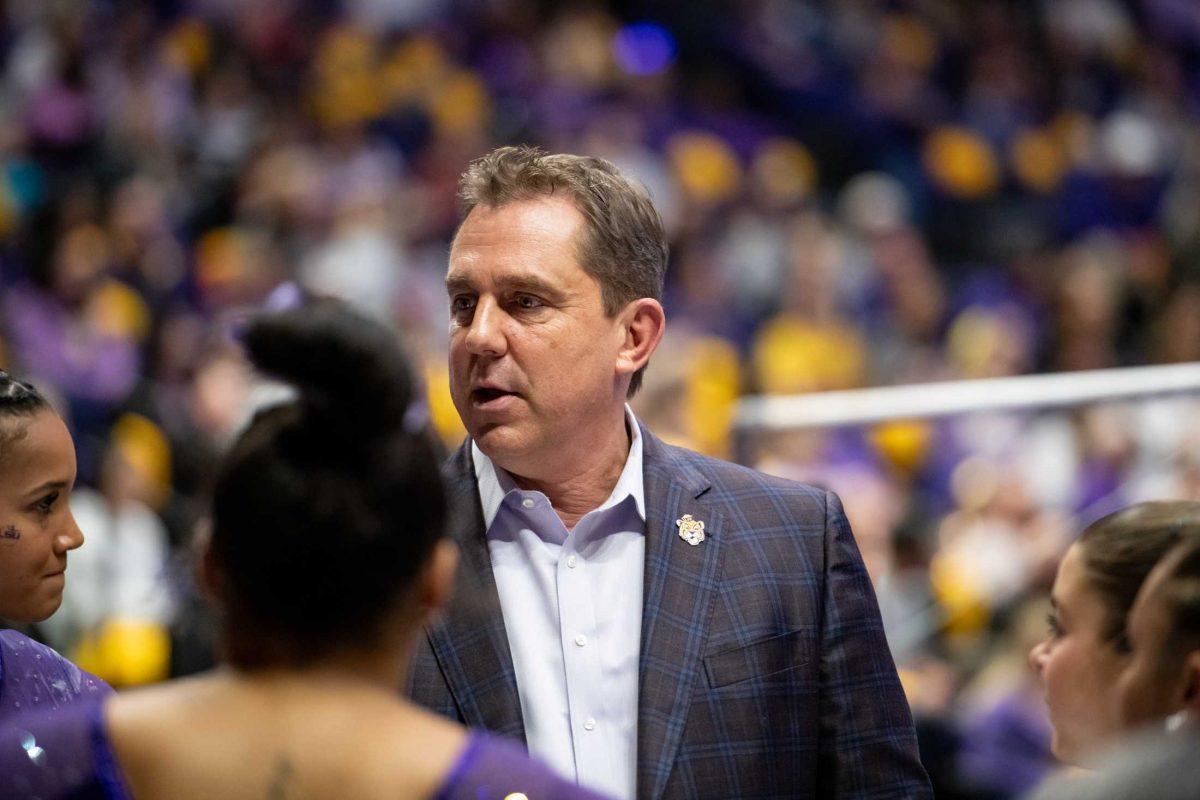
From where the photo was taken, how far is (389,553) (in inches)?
61.8

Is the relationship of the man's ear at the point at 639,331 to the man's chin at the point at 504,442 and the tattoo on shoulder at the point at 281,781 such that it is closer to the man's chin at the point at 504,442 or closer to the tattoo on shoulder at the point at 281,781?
the man's chin at the point at 504,442

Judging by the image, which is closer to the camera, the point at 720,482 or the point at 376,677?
the point at 376,677

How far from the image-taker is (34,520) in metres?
2.14

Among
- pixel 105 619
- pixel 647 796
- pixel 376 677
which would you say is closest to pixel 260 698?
pixel 376 677

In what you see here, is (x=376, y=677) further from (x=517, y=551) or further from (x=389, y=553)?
(x=517, y=551)

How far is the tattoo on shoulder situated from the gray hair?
44.9 inches

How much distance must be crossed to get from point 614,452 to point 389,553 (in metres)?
0.98

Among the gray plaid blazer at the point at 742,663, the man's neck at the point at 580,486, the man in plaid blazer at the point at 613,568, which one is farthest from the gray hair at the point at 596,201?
the gray plaid blazer at the point at 742,663

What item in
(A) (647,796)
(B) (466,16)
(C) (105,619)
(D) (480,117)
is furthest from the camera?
(B) (466,16)

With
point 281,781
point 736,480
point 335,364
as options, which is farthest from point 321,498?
point 736,480

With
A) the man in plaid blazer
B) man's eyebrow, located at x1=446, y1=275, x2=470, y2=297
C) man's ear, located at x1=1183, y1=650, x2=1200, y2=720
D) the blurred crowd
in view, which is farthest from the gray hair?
the blurred crowd

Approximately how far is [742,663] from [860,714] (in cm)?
20

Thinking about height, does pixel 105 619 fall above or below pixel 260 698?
below

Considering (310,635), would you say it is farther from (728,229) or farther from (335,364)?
(728,229)
